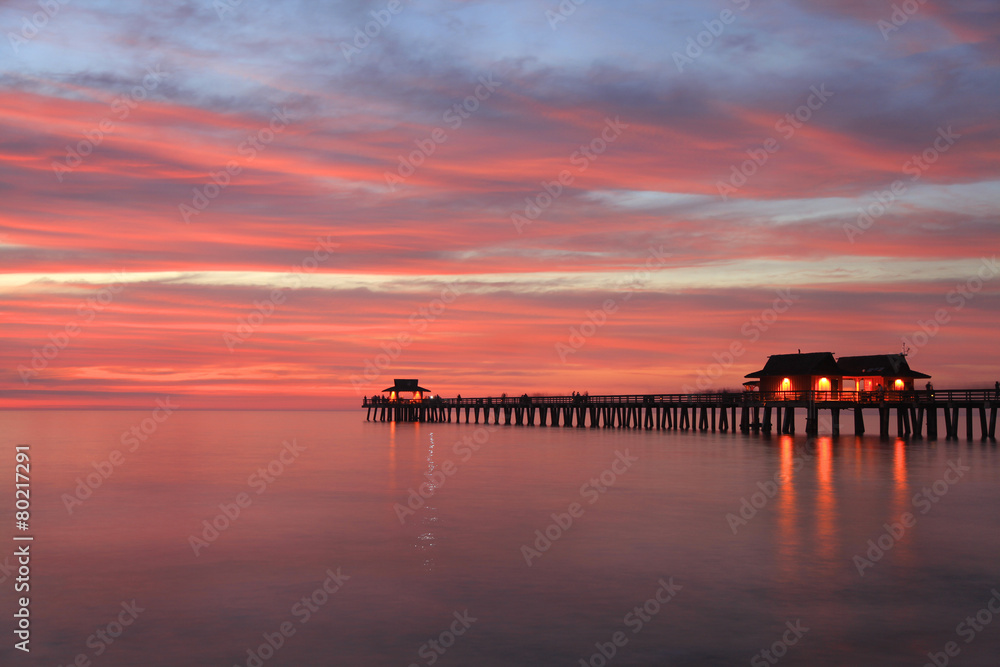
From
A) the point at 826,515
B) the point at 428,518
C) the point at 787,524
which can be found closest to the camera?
the point at 787,524

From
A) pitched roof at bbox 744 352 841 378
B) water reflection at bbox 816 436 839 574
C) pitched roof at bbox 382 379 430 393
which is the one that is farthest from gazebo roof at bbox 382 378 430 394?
water reflection at bbox 816 436 839 574

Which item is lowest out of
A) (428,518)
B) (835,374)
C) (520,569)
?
(428,518)

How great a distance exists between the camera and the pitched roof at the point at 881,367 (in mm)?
64938

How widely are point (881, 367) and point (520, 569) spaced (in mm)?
53721

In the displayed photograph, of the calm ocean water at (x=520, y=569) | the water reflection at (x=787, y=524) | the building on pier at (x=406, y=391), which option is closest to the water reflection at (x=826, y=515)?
the calm ocean water at (x=520, y=569)

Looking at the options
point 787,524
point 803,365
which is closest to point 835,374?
point 803,365

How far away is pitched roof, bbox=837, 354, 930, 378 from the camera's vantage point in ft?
213

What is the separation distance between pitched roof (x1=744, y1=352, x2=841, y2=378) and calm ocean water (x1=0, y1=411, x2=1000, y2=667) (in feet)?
84.0

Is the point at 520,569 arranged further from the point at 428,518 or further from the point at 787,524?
the point at 787,524

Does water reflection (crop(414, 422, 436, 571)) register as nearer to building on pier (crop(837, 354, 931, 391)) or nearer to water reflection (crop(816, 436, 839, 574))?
water reflection (crop(816, 436, 839, 574))

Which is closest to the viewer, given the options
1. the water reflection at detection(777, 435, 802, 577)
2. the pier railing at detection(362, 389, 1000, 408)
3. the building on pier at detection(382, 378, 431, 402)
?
the water reflection at detection(777, 435, 802, 577)

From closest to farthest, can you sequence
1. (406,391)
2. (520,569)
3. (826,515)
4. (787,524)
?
1. (520,569)
2. (787,524)
3. (826,515)
4. (406,391)

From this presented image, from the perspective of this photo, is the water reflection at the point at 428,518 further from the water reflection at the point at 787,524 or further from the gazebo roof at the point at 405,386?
the gazebo roof at the point at 405,386

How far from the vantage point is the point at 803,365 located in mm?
64312
